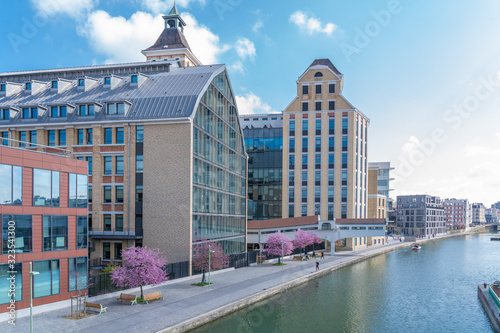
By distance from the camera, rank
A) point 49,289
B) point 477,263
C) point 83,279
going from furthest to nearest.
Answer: point 477,263 → point 83,279 → point 49,289

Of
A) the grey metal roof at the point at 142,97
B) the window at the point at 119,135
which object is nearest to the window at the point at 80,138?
the grey metal roof at the point at 142,97

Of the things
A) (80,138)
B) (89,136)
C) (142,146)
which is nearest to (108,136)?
(89,136)

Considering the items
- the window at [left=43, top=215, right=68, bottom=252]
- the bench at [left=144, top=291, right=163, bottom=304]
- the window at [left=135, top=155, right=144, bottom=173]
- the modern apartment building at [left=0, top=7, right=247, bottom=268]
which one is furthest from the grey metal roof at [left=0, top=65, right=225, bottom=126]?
the bench at [left=144, top=291, right=163, bottom=304]

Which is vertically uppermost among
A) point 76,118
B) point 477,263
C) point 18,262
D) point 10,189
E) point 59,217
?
point 76,118

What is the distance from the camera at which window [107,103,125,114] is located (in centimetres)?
4512

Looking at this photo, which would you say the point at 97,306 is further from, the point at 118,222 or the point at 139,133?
the point at 139,133

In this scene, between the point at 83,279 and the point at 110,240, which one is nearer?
the point at 83,279

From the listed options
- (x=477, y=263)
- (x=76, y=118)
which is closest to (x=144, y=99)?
(x=76, y=118)

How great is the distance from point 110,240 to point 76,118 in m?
14.1

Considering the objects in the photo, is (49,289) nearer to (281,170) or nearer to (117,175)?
(117,175)

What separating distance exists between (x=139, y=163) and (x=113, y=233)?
797cm

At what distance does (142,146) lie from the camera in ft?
144

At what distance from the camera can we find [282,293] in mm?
38844

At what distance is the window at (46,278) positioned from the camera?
88.9ft
